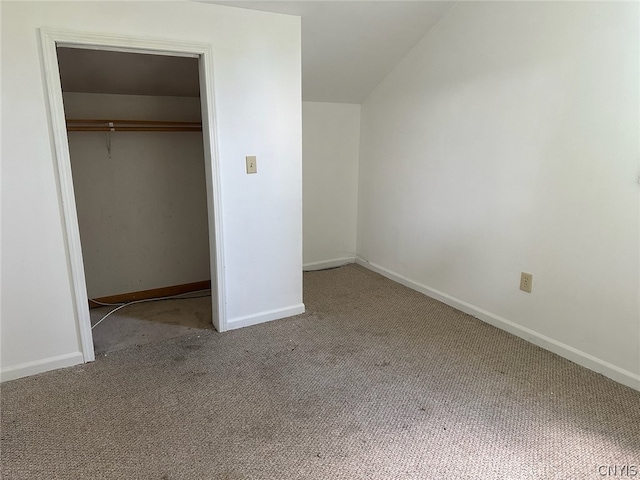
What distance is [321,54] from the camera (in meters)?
2.97

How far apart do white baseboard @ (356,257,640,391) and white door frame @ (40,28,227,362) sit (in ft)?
5.47

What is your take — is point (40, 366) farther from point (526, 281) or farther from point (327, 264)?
point (526, 281)

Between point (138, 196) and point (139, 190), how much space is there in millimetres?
49

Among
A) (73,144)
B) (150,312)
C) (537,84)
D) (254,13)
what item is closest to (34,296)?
(150,312)

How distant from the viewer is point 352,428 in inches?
68.2

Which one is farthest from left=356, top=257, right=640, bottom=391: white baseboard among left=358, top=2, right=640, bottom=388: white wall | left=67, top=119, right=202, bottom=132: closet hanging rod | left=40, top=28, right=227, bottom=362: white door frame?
left=67, top=119, right=202, bottom=132: closet hanging rod

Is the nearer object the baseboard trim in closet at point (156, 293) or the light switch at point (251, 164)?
the light switch at point (251, 164)

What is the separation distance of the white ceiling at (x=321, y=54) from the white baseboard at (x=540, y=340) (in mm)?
1855

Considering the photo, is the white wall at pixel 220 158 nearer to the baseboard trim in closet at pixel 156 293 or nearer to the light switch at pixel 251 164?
the light switch at pixel 251 164

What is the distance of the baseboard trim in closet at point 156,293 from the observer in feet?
10.5

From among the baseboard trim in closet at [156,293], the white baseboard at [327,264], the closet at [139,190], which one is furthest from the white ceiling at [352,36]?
the baseboard trim in closet at [156,293]

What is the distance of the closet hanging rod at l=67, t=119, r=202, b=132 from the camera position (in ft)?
9.12

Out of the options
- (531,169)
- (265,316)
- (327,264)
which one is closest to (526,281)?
(531,169)

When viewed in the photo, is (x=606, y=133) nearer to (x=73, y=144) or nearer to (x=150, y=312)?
(x=150, y=312)
